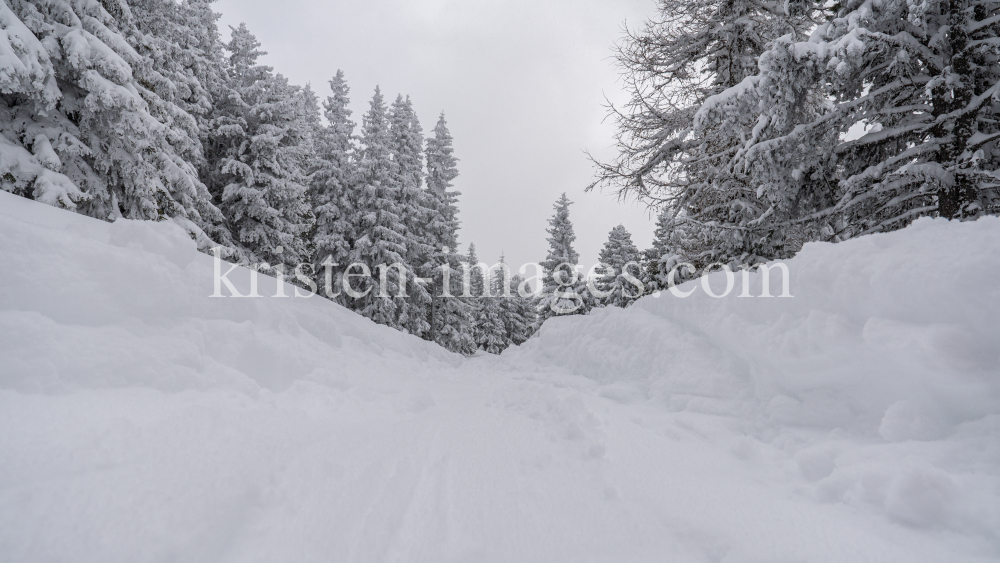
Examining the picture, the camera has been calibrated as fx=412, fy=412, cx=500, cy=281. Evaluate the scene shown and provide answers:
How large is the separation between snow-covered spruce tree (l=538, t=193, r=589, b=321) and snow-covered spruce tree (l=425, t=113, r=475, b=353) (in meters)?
5.60

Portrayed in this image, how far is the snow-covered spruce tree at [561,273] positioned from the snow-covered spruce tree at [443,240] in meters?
5.60

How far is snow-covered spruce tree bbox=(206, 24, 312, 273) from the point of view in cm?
1594

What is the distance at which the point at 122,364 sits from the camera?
2820 mm

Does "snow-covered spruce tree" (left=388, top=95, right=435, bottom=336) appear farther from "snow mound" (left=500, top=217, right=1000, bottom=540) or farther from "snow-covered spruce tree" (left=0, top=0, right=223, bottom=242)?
"snow mound" (left=500, top=217, right=1000, bottom=540)

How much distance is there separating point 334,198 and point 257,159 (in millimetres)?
4961

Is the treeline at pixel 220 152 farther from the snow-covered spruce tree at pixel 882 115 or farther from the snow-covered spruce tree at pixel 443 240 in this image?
the snow-covered spruce tree at pixel 882 115

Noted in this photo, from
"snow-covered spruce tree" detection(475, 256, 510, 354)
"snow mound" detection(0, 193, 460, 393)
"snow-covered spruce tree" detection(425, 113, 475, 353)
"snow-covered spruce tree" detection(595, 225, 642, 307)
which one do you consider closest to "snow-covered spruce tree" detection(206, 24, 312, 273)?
"snow-covered spruce tree" detection(425, 113, 475, 353)

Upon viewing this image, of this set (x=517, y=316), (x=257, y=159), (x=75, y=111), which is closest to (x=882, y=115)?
(x=75, y=111)

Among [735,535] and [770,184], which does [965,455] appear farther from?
[770,184]

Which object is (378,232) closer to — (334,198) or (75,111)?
(334,198)

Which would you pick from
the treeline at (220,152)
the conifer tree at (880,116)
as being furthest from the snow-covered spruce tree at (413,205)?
the conifer tree at (880,116)

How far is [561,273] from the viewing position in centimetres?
2673

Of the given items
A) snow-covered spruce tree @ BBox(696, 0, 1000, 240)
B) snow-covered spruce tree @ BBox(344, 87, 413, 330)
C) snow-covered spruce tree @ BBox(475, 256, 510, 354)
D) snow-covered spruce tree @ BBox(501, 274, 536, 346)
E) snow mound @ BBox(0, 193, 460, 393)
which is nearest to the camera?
snow mound @ BBox(0, 193, 460, 393)

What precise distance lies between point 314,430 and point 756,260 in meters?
9.35
